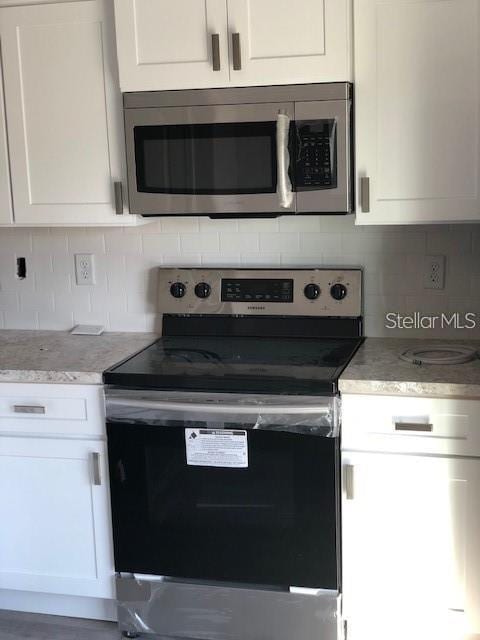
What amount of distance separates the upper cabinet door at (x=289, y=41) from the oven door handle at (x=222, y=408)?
97 cm

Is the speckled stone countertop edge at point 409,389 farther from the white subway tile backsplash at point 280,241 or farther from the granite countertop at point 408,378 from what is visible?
the white subway tile backsplash at point 280,241

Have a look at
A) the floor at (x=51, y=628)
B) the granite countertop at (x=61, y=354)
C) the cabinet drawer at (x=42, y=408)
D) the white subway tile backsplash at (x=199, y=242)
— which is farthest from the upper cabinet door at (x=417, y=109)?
the floor at (x=51, y=628)

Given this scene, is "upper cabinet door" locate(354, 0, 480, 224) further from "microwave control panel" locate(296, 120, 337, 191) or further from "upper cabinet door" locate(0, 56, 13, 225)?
"upper cabinet door" locate(0, 56, 13, 225)

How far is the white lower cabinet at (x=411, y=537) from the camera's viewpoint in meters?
2.39

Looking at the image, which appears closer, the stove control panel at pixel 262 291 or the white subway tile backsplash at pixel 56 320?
the stove control panel at pixel 262 291

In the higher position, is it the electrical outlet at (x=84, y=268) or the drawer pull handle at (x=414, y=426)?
the electrical outlet at (x=84, y=268)

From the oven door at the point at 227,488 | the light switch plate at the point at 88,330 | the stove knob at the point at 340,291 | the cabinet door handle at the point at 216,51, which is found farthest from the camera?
the light switch plate at the point at 88,330

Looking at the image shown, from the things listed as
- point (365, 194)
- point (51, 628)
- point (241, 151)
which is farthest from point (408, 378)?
point (51, 628)

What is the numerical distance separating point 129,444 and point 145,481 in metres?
0.12

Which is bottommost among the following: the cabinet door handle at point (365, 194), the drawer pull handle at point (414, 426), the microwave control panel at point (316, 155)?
the drawer pull handle at point (414, 426)

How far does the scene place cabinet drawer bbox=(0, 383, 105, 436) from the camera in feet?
8.61

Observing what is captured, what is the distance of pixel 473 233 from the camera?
278 cm

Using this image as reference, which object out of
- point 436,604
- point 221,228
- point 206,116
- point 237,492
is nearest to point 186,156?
point 206,116

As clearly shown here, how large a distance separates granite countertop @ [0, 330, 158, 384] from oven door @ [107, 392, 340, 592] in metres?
0.16
